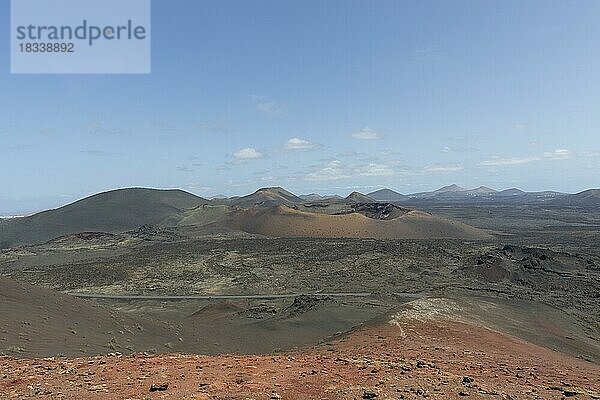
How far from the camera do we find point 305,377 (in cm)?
1027

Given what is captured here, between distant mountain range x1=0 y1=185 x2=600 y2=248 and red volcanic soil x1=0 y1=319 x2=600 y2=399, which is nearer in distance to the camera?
red volcanic soil x1=0 y1=319 x2=600 y2=399

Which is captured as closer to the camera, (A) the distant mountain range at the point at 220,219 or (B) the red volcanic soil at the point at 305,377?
(B) the red volcanic soil at the point at 305,377

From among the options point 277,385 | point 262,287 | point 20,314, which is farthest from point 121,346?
point 262,287

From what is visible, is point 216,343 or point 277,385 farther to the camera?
point 216,343

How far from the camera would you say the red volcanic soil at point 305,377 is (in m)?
8.88

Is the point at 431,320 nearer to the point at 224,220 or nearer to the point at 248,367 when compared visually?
the point at 248,367

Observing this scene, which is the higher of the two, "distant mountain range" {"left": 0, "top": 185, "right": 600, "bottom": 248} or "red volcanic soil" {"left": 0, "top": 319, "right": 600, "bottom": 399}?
"distant mountain range" {"left": 0, "top": 185, "right": 600, "bottom": 248}

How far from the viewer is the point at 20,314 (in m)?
16.8

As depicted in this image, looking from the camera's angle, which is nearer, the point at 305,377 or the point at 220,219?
the point at 305,377

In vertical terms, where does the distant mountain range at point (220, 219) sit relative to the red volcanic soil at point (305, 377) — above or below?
above

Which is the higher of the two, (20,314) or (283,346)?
(20,314)

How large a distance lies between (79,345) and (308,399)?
9422 mm

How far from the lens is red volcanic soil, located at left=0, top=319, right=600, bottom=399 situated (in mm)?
8883

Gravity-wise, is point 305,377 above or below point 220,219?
below
